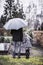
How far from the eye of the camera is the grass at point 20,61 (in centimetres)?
204

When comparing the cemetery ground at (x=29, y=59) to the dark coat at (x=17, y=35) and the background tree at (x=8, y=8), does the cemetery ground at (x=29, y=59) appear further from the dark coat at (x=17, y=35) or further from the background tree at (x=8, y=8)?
the background tree at (x=8, y=8)

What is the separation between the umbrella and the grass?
0.30 metres

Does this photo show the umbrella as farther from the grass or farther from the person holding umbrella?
the grass

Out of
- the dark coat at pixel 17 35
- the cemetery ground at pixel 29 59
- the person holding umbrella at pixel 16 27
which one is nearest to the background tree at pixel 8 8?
the person holding umbrella at pixel 16 27

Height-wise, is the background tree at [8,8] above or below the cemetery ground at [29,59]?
above

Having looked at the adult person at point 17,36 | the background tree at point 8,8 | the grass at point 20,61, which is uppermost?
the background tree at point 8,8

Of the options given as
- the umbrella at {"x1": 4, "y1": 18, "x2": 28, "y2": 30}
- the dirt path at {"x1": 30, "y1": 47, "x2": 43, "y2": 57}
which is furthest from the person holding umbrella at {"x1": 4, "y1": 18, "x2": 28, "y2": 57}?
the dirt path at {"x1": 30, "y1": 47, "x2": 43, "y2": 57}

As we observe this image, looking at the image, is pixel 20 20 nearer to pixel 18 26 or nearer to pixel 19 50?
pixel 18 26

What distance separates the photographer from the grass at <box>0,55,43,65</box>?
6.68ft

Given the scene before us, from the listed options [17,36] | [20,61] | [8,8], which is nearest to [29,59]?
[20,61]

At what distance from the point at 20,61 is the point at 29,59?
0.31 feet

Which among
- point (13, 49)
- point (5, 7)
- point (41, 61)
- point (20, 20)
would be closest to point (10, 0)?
point (5, 7)

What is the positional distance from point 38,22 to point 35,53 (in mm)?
316

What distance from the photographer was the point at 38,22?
6.87 ft
